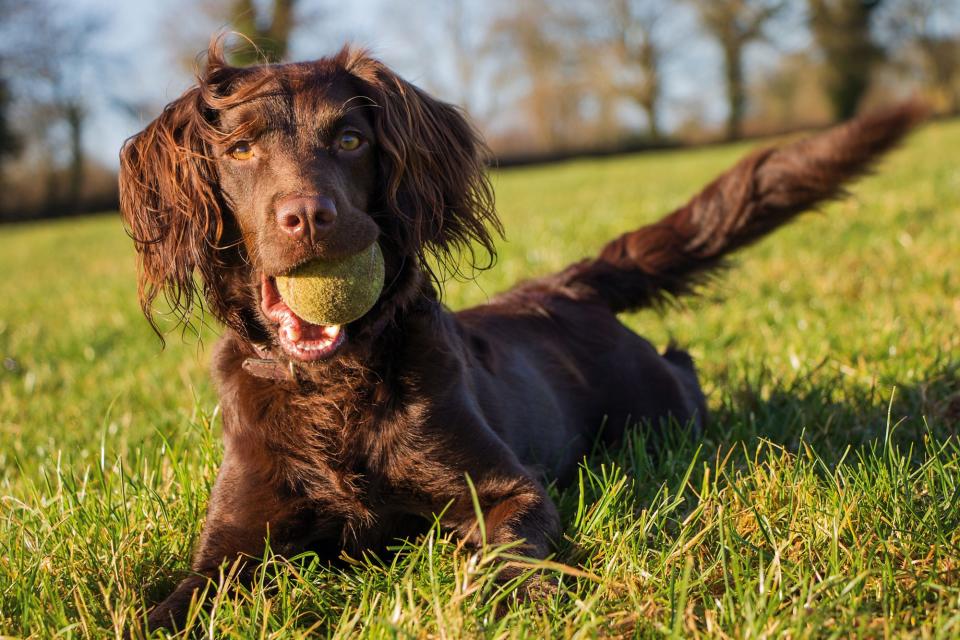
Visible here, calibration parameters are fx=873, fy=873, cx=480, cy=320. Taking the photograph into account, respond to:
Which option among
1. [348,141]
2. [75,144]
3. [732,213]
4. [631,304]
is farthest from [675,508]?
[75,144]

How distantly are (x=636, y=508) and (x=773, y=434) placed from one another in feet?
2.52

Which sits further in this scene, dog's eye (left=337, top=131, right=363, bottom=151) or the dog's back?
the dog's back

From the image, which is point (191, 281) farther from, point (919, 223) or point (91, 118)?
point (91, 118)

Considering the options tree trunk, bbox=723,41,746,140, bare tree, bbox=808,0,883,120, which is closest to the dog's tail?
tree trunk, bbox=723,41,746,140

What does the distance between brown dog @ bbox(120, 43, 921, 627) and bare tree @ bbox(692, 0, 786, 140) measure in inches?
1695

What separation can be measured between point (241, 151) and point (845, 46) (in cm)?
4794

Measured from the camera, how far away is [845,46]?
1745 inches

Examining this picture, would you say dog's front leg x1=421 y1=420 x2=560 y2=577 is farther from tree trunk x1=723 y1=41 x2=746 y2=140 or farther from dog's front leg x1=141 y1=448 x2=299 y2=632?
tree trunk x1=723 y1=41 x2=746 y2=140

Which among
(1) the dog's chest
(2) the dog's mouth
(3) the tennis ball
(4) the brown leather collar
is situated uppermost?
(3) the tennis ball

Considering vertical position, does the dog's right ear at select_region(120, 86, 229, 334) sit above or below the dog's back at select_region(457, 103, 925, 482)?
above

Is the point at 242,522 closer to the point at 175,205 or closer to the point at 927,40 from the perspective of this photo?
the point at 175,205

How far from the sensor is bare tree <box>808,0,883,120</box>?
146 feet

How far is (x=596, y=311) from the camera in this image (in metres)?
3.68

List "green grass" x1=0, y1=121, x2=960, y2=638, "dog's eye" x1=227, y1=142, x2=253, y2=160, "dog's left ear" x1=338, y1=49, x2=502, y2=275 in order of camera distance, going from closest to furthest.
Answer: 1. "green grass" x1=0, y1=121, x2=960, y2=638
2. "dog's eye" x1=227, y1=142, x2=253, y2=160
3. "dog's left ear" x1=338, y1=49, x2=502, y2=275
